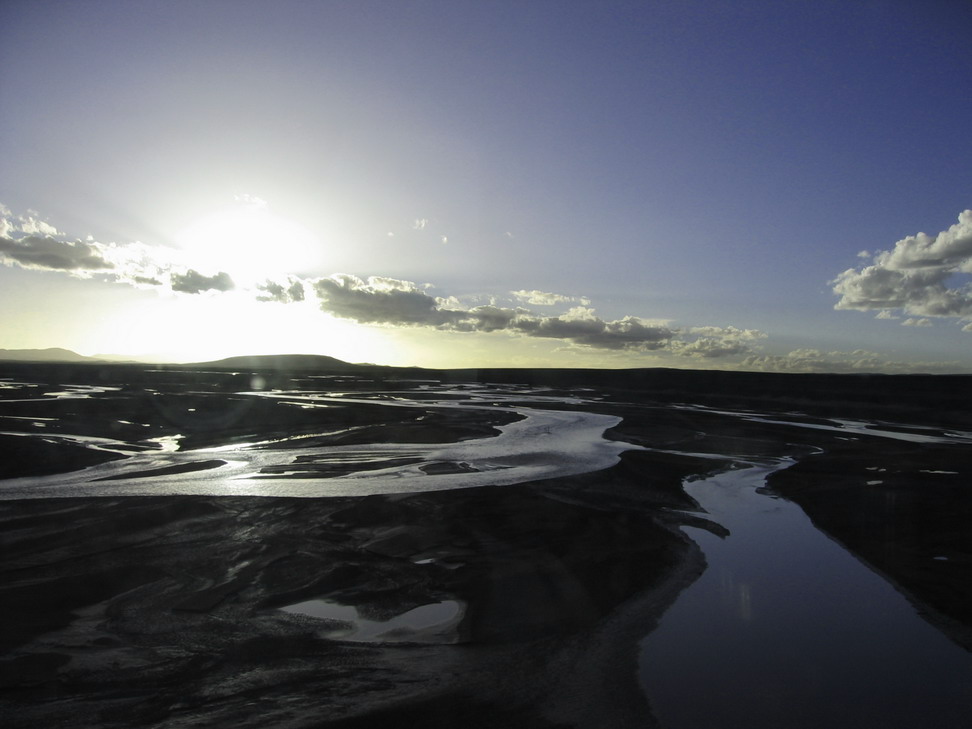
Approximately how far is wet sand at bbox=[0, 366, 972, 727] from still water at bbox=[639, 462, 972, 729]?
17.2 inches

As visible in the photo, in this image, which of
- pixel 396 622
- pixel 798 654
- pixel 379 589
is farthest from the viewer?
pixel 379 589

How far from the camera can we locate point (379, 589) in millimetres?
9922

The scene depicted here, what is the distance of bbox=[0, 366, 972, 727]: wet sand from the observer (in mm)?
6461

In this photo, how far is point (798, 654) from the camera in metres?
7.91

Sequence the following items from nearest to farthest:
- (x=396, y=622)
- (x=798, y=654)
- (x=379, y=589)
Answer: (x=798, y=654), (x=396, y=622), (x=379, y=589)


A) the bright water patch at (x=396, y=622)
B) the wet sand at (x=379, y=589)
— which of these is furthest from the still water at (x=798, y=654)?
the bright water patch at (x=396, y=622)

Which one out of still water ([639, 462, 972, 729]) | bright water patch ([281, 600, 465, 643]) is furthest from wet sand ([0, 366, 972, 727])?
still water ([639, 462, 972, 729])

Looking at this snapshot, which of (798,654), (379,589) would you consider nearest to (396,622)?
(379,589)

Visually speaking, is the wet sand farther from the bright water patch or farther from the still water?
the still water

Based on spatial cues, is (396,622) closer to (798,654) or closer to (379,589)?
(379,589)

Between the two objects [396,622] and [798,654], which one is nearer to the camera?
[798,654]

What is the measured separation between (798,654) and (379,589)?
6.08m

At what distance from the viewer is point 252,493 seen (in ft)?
53.7

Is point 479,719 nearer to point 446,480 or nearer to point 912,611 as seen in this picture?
point 912,611
